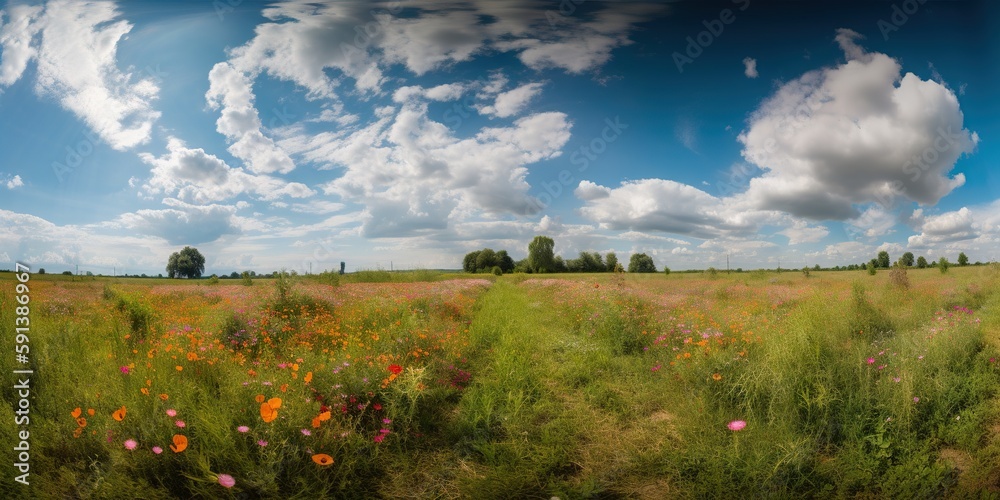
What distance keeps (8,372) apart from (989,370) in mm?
10887

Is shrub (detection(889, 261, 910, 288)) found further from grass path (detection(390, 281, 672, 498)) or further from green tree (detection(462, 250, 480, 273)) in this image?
green tree (detection(462, 250, 480, 273))

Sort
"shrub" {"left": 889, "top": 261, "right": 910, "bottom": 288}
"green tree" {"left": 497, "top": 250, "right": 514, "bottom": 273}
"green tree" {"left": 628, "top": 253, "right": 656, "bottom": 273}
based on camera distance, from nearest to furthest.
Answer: "shrub" {"left": 889, "top": 261, "right": 910, "bottom": 288}, "green tree" {"left": 628, "top": 253, "right": 656, "bottom": 273}, "green tree" {"left": 497, "top": 250, "right": 514, "bottom": 273}

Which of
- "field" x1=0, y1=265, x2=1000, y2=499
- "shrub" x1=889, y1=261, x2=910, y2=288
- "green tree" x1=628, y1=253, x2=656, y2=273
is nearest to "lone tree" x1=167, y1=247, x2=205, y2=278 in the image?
"field" x1=0, y1=265, x2=1000, y2=499

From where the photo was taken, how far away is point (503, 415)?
14.2 ft

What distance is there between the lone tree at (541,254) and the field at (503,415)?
177ft

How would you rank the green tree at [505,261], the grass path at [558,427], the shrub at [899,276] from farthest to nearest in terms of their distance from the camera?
the green tree at [505,261] → the shrub at [899,276] → the grass path at [558,427]

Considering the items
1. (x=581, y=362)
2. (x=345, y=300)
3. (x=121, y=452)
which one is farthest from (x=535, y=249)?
(x=121, y=452)

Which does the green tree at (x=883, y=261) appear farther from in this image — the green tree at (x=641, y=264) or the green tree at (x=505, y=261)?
the green tree at (x=505, y=261)

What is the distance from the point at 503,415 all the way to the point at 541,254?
5745 centimetres

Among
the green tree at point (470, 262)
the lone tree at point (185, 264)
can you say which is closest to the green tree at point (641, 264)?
the green tree at point (470, 262)

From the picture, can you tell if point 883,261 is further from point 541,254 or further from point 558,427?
point 541,254

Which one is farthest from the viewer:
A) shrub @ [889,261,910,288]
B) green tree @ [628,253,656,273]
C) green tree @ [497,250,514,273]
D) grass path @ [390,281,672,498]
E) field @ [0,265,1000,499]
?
green tree @ [497,250,514,273]

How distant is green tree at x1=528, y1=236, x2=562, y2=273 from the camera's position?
61.0 meters

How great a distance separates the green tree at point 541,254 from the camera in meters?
61.0
